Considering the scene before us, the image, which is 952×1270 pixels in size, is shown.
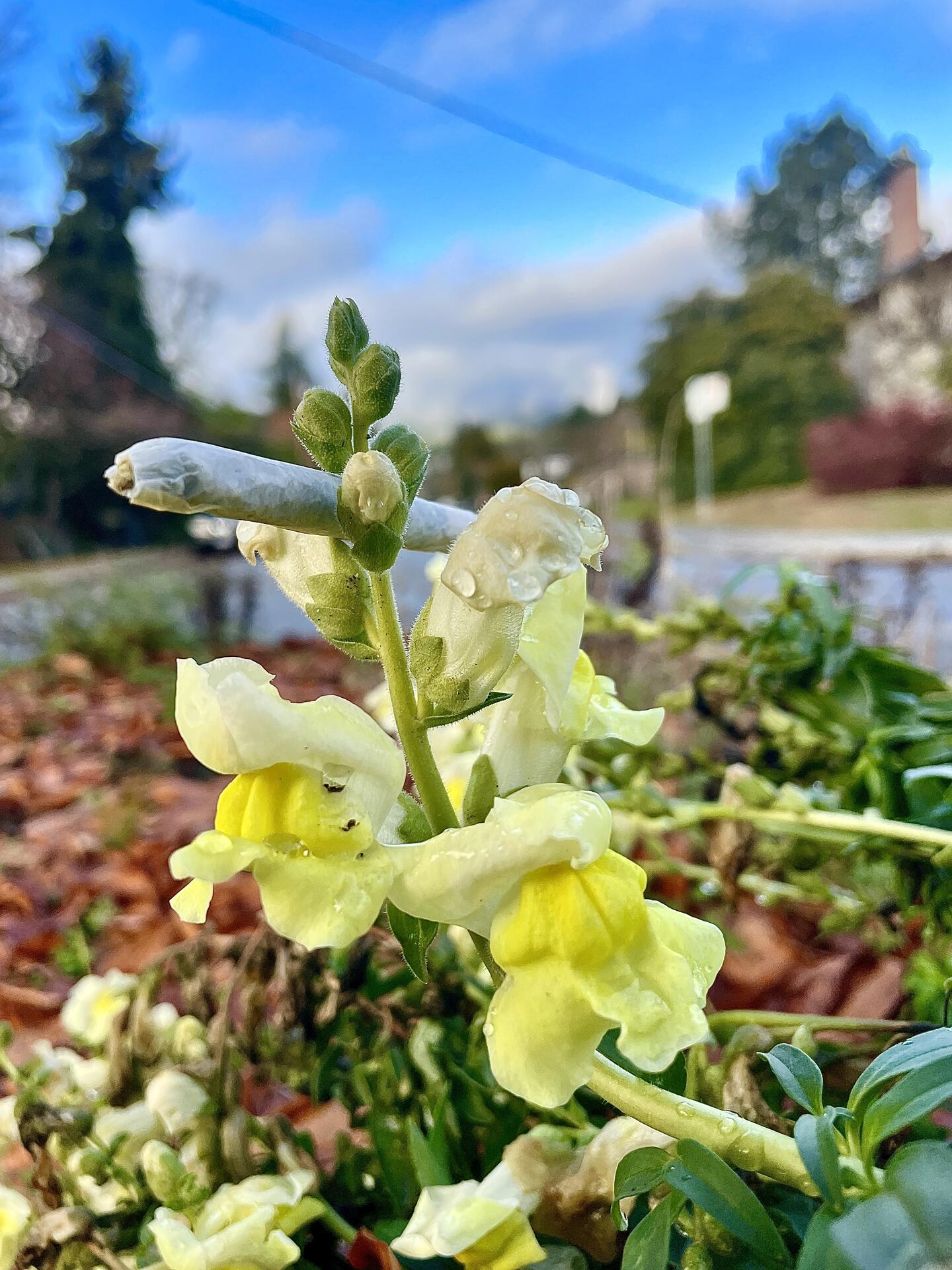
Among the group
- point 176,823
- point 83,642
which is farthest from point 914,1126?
point 83,642

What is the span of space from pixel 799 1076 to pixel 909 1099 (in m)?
0.03

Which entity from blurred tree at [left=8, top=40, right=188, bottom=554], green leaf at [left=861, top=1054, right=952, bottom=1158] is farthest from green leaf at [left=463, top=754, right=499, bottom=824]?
blurred tree at [left=8, top=40, right=188, bottom=554]

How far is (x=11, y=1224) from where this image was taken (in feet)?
1.07

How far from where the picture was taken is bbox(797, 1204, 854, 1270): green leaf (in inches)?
6.3

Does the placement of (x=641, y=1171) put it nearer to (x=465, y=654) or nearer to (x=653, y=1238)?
(x=653, y=1238)

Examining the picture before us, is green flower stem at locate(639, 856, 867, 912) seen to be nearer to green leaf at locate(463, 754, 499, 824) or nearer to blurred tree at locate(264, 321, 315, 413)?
green leaf at locate(463, 754, 499, 824)

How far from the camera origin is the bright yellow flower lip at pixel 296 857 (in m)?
0.19

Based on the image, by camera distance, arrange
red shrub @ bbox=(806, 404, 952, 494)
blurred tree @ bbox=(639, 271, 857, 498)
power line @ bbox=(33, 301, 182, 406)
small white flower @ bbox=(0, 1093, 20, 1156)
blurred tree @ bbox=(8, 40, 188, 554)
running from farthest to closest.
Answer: blurred tree @ bbox=(639, 271, 857, 498)
red shrub @ bbox=(806, 404, 952, 494)
power line @ bbox=(33, 301, 182, 406)
blurred tree @ bbox=(8, 40, 188, 554)
small white flower @ bbox=(0, 1093, 20, 1156)

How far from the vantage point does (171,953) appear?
Result: 0.39m

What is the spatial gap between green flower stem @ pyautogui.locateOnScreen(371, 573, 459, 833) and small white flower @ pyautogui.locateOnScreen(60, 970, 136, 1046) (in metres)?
0.32

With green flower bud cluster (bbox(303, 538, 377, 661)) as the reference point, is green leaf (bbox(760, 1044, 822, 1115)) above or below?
below

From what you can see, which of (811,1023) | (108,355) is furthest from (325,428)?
(108,355)

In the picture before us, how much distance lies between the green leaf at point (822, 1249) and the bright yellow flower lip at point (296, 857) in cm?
10

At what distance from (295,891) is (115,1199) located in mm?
245
